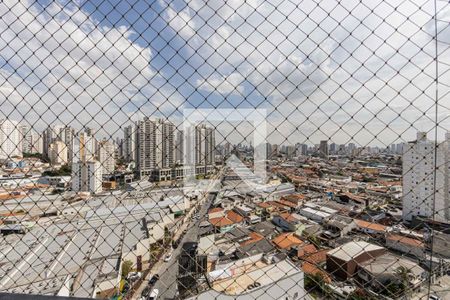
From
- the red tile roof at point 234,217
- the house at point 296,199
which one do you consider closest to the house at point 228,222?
the red tile roof at point 234,217

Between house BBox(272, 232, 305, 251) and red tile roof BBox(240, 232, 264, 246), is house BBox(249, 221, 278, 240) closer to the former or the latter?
red tile roof BBox(240, 232, 264, 246)

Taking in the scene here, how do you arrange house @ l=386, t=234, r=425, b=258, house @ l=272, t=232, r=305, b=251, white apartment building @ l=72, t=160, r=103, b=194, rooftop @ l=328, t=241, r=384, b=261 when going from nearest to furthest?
1. house @ l=386, t=234, r=425, b=258
2. white apartment building @ l=72, t=160, r=103, b=194
3. rooftop @ l=328, t=241, r=384, b=261
4. house @ l=272, t=232, r=305, b=251

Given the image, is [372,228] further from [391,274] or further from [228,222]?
[228,222]

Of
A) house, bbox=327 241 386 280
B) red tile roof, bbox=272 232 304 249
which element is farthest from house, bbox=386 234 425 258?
red tile roof, bbox=272 232 304 249

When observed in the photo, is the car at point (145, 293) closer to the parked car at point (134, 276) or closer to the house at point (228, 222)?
the parked car at point (134, 276)

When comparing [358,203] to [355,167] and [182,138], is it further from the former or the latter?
[182,138]

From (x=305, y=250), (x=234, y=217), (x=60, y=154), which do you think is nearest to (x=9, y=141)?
(x=60, y=154)

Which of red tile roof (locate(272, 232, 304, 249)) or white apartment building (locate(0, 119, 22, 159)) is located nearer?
white apartment building (locate(0, 119, 22, 159))

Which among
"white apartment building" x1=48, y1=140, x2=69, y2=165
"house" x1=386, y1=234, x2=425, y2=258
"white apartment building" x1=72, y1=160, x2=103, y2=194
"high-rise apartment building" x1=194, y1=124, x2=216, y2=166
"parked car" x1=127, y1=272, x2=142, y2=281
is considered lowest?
"parked car" x1=127, y1=272, x2=142, y2=281

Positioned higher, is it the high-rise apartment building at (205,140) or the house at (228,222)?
the high-rise apartment building at (205,140)

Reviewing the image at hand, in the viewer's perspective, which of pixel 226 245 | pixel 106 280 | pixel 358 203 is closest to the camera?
pixel 106 280

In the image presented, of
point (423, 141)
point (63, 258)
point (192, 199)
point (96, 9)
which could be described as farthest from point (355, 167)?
point (192, 199)
